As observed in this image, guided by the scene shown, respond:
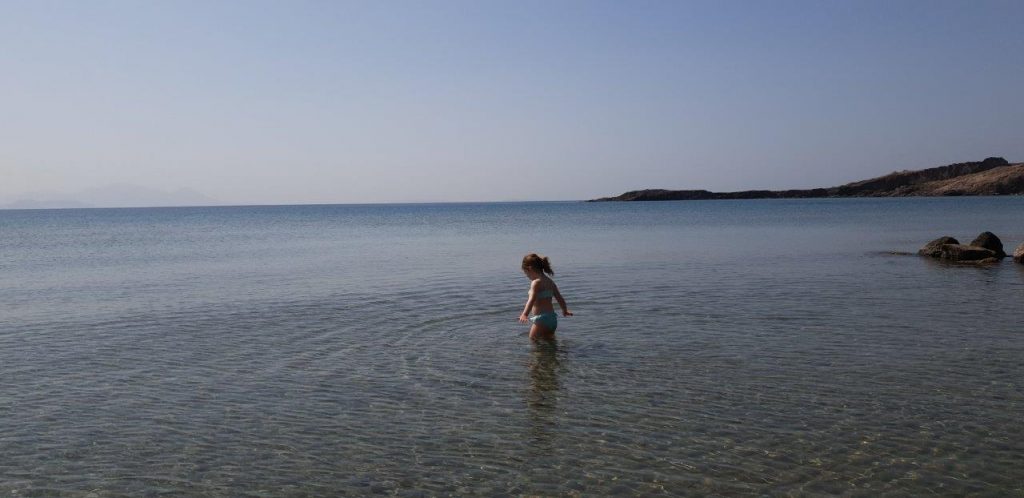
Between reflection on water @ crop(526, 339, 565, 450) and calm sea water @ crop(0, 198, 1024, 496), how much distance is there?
5 cm

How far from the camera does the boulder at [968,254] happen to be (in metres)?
29.0

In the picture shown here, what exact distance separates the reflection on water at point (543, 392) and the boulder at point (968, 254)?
74.1ft

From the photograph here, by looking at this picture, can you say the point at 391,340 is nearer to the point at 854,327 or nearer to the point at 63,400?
the point at 63,400

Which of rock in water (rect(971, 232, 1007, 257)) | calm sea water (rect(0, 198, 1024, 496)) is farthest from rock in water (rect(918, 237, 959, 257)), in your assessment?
calm sea water (rect(0, 198, 1024, 496))

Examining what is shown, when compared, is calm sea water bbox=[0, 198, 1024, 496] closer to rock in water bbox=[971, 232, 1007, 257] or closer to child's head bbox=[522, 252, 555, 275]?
child's head bbox=[522, 252, 555, 275]

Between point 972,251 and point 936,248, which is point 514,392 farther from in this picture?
point 936,248

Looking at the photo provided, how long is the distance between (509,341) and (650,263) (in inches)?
720

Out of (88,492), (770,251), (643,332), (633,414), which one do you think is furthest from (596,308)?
(770,251)

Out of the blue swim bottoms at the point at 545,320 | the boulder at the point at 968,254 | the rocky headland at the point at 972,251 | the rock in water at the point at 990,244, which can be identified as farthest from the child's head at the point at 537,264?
the rock in water at the point at 990,244

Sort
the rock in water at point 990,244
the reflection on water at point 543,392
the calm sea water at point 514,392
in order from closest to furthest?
the calm sea water at point 514,392 < the reflection on water at point 543,392 < the rock in water at point 990,244

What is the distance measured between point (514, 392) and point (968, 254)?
2584 cm

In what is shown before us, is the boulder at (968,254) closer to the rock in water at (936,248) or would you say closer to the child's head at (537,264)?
the rock in water at (936,248)

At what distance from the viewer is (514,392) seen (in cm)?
1057

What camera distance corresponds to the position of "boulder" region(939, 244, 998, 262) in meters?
29.0
